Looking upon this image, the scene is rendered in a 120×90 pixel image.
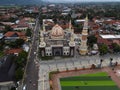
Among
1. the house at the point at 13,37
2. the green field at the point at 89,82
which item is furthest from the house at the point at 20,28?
the green field at the point at 89,82

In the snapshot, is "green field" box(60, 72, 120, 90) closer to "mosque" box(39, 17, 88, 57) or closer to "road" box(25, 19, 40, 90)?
"road" box(25, 19, 40, 90)

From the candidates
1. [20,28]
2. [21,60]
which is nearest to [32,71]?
[21,60]

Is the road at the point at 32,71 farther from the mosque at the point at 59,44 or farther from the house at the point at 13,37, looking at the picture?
the house at the point at 13,37

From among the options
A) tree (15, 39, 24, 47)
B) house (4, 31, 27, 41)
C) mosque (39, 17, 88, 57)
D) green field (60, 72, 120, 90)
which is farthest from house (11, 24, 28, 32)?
green field (60, 72, 120, 90)

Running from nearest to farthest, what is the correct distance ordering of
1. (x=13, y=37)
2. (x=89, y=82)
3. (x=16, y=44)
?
(x=89, y=82)
(x=16, y=44)
(x=13, y=37)

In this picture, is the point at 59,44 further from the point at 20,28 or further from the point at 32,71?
the point at 20,28

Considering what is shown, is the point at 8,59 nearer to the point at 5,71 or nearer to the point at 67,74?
the point at 5,71

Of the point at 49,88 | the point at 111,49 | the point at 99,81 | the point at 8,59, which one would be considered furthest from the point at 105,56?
the point at 8,59

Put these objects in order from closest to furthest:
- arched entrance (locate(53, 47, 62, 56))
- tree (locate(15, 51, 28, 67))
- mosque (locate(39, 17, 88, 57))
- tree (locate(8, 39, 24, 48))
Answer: tree (locate(15, 51, 28, 67)) → mosque (locate(39, 17, 88, 57)) → arched entrance (locate(53, 47, 62, 56)) → tree (locate(8, 39, 24, 48))
